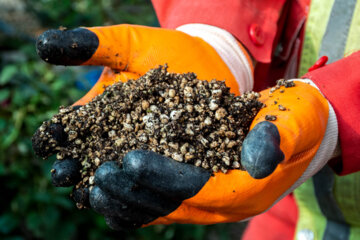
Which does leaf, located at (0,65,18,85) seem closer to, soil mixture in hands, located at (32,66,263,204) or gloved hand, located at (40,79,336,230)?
soil mixture in hands, located at (32,66,263,204)

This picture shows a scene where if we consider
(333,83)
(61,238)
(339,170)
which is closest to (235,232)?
(61,238)

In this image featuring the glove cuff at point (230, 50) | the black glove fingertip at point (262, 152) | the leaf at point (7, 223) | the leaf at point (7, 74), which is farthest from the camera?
the leaf at point (7, 74)

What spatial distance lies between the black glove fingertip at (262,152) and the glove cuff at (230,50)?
1.30 ft

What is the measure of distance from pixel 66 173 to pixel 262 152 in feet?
1.40

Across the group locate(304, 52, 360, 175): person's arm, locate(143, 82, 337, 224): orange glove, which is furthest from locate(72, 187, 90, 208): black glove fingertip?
locate(304, 52, 360, 175): person's arm

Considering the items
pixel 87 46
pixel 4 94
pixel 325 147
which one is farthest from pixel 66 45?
pixel 4 94

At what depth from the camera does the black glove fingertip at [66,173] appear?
30.7 inches

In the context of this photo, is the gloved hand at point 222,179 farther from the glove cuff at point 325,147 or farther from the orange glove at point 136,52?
the orange glove at point 136,52

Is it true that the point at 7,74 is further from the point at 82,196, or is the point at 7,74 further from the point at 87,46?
the point at 82,196

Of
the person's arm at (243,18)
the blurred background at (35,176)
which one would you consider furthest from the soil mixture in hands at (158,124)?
the blurred background at (35,176)

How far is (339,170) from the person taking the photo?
91cm

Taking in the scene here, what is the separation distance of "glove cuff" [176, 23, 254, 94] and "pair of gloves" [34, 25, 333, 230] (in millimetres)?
95

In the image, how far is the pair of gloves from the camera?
654mm

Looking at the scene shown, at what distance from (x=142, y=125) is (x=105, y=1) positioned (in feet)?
8.53
